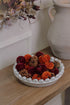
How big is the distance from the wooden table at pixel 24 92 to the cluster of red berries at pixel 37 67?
53mm

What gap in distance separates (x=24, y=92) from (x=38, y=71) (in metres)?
0.11

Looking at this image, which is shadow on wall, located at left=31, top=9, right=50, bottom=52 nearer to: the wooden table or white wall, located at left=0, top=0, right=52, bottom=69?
white wall, located at left=0, top=0, right=52, bottom=69

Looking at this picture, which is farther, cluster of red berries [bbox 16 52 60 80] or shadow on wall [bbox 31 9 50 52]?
shadow on wall [bbox 31 9 50 52]

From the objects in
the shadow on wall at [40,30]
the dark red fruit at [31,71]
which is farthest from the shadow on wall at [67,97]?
the dark red fruit at [31,71]

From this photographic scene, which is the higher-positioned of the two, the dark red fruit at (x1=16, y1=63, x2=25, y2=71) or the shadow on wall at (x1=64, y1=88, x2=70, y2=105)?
the dark red fruit at (x1=16, y1=63, x2=25, y2=71)

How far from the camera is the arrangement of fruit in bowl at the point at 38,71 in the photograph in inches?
31.7

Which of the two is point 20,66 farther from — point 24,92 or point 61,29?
point 61,29

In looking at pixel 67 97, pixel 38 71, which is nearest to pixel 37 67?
pixel 38 71

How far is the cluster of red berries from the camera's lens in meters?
0.82

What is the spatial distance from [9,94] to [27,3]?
0.45m

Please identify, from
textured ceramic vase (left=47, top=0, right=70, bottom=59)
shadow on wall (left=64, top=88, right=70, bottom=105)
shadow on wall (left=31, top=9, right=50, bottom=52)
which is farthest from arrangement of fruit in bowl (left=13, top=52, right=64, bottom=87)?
shadow on wall (left=64, top=88, right=70, bottom=105)

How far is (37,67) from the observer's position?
84 centimetres

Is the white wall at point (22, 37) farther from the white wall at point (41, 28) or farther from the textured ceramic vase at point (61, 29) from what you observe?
the textured ceramic vase at point (61, 29)

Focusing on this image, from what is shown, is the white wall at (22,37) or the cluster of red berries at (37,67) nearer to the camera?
the cluster of red berries at (37,67)
